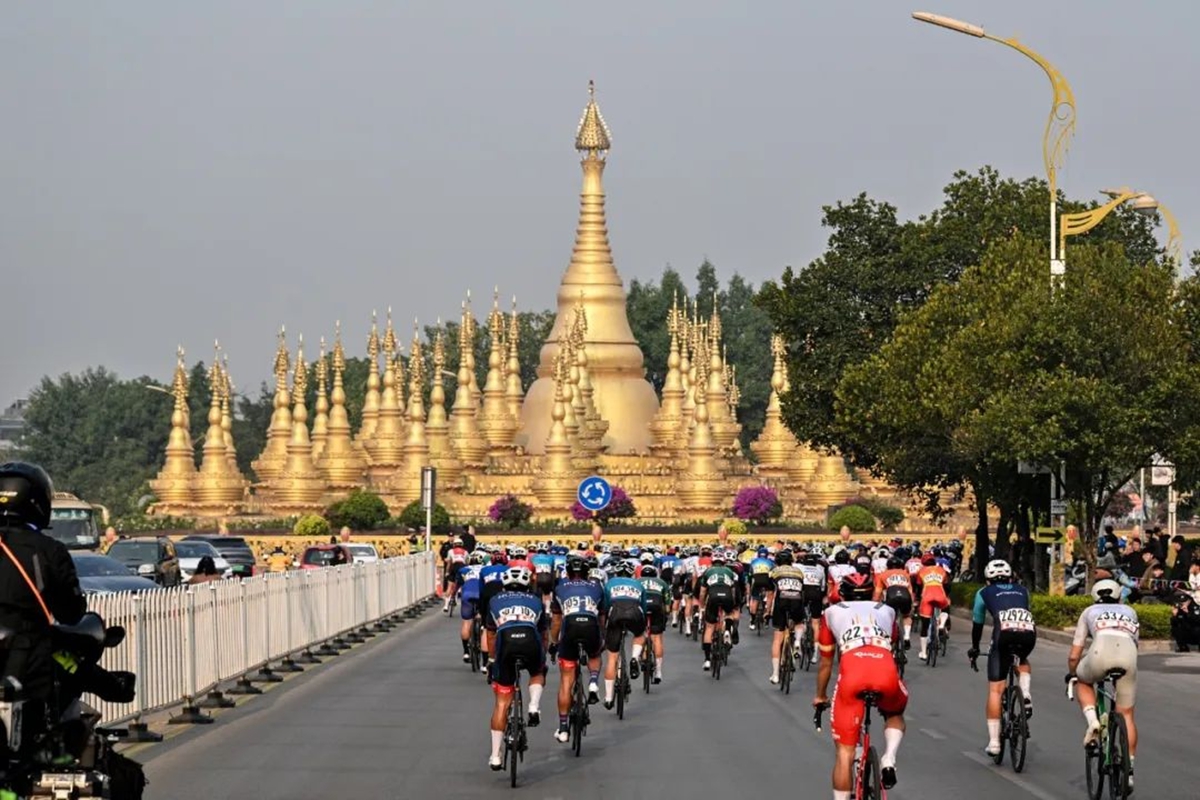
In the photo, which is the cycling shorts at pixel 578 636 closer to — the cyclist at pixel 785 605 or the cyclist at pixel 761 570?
the cyclist at pixel 785 605

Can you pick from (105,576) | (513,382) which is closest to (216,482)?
(513,382)

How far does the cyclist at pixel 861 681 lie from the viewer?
1440 centimetres

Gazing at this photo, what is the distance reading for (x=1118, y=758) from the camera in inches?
638

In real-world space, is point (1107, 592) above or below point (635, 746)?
above

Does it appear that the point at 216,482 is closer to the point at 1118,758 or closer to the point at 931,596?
the point at 931,596

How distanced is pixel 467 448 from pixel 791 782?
84.2m

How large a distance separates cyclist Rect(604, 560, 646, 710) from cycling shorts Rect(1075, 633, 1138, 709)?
23.7 feet

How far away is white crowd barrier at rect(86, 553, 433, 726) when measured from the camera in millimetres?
20531

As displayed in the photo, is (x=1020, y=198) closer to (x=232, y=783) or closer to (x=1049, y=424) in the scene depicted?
(x=1049, y=424)

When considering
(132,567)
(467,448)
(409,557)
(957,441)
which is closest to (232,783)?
(132,567)

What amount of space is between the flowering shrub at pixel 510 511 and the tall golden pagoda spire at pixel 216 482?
15347 millimetres

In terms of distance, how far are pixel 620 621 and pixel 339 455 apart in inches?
3266

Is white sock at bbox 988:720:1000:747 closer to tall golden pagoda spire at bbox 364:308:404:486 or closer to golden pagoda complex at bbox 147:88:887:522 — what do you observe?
golden pagoda complex at bbox 147:88:887:522

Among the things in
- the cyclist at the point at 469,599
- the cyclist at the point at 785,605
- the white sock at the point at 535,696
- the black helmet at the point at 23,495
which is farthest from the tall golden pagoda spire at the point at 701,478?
the black helmet at the point at 23,495
